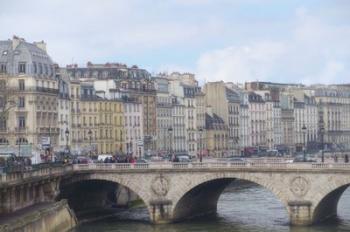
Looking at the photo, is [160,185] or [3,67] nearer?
[160,185]

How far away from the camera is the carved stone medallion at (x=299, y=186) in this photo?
92.6 metres

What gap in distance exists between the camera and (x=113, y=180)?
327 feet

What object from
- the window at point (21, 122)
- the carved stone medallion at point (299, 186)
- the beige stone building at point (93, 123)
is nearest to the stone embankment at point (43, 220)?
the carved stone medallion at point (299, 186)

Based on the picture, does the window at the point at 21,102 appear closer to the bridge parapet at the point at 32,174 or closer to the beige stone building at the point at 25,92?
the beige stone building at the point at 25,92

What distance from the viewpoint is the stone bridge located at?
9188 centimetres

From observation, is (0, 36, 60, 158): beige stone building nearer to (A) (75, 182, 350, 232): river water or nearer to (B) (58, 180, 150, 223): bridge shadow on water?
(B) (58, 180, 150, 223): bridge shadow on water

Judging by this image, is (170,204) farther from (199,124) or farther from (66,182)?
(199,124)

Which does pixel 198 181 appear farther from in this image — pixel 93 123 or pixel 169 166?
pixel 93 123

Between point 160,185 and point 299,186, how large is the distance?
12.7 meters

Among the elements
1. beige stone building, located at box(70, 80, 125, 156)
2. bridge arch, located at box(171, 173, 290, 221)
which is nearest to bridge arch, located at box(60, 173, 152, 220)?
bridge arch, located at box(171, 173, 290, 221)

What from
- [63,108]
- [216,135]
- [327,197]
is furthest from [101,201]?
[216,135]

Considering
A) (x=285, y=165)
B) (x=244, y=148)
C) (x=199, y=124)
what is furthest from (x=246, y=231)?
(x=244, y=148)

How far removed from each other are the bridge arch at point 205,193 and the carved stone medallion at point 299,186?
1.04m

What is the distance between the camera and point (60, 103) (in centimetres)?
13912
